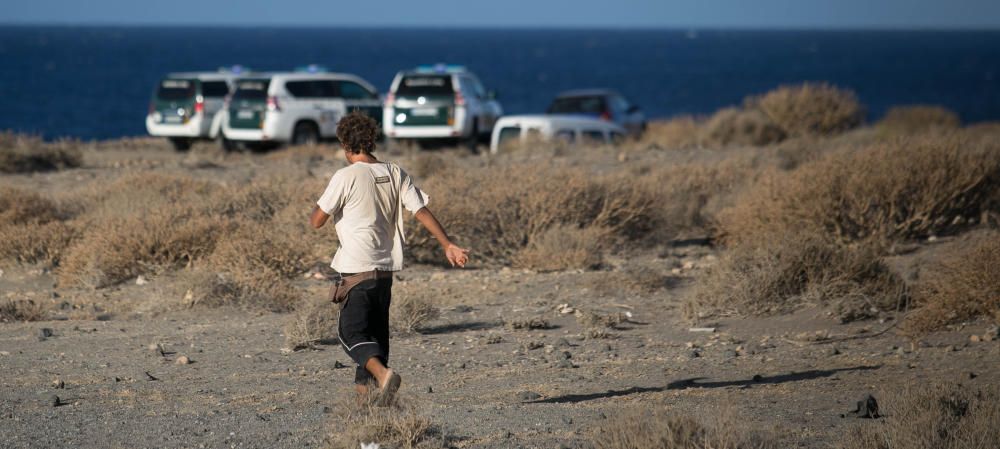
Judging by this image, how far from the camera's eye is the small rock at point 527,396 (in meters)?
6.57

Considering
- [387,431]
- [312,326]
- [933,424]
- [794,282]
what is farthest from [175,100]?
[933,424]

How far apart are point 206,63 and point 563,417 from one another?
108 m

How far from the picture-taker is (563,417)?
19.5 ft

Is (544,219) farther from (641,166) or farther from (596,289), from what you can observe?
(641,166)

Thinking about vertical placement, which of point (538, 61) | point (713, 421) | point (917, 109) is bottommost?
point (538, 61)

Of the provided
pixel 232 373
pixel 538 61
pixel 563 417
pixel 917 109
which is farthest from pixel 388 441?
pixel 538 61

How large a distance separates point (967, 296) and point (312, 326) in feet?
14.4

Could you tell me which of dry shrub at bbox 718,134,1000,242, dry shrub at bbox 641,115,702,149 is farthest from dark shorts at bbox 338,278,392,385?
dry shrub at bbox 641,115,702,149

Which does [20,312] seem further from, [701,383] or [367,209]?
[701,383]

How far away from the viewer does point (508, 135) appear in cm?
2286

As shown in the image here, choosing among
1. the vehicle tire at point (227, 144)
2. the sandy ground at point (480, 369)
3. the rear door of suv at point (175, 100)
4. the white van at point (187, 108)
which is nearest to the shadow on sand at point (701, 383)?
the sandy ground at point (480, 369)

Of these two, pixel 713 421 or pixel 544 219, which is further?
pixel 544 219

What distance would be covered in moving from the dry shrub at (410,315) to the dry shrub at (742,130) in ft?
54.3

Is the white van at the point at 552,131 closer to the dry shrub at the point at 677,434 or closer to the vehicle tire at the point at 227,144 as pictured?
the vehicle tire at the point at 227,144
